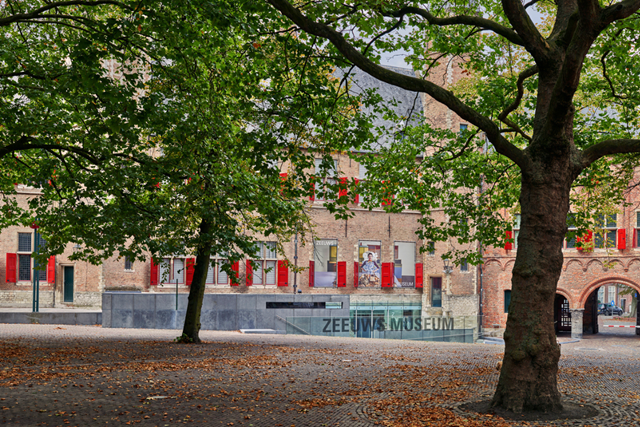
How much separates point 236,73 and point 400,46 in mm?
2724

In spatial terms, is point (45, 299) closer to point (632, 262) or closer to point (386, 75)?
point (386, 75)

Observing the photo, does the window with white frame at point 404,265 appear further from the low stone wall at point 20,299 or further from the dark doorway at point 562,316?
the low stone wall at point 20,299

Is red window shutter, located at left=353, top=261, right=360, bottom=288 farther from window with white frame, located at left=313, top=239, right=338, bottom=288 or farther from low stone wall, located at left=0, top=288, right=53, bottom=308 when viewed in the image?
low stone wall, located at left=0, top=288, right=53, bottom=308

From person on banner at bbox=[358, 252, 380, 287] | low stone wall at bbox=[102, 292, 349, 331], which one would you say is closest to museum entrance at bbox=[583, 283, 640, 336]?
person on banner at bbox=[358, 252, 380, 287]

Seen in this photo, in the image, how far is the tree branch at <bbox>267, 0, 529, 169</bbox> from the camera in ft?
19.5

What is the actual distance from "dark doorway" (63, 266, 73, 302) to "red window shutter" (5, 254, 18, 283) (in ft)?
8.81

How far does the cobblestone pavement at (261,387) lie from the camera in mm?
5562

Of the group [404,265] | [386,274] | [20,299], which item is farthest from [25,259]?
[404,265]

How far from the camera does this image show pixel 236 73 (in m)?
8.95

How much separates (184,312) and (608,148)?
1921cm

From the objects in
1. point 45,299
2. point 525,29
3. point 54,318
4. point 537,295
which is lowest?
point 54,318

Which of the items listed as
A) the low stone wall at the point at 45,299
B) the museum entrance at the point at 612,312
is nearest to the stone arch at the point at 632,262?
the museum entrance at the point at 612,312

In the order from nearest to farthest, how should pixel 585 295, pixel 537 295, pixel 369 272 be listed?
pixel 537 295 → pixel 585 295 → pixel 369 272

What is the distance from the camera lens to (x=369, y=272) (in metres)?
32.2
